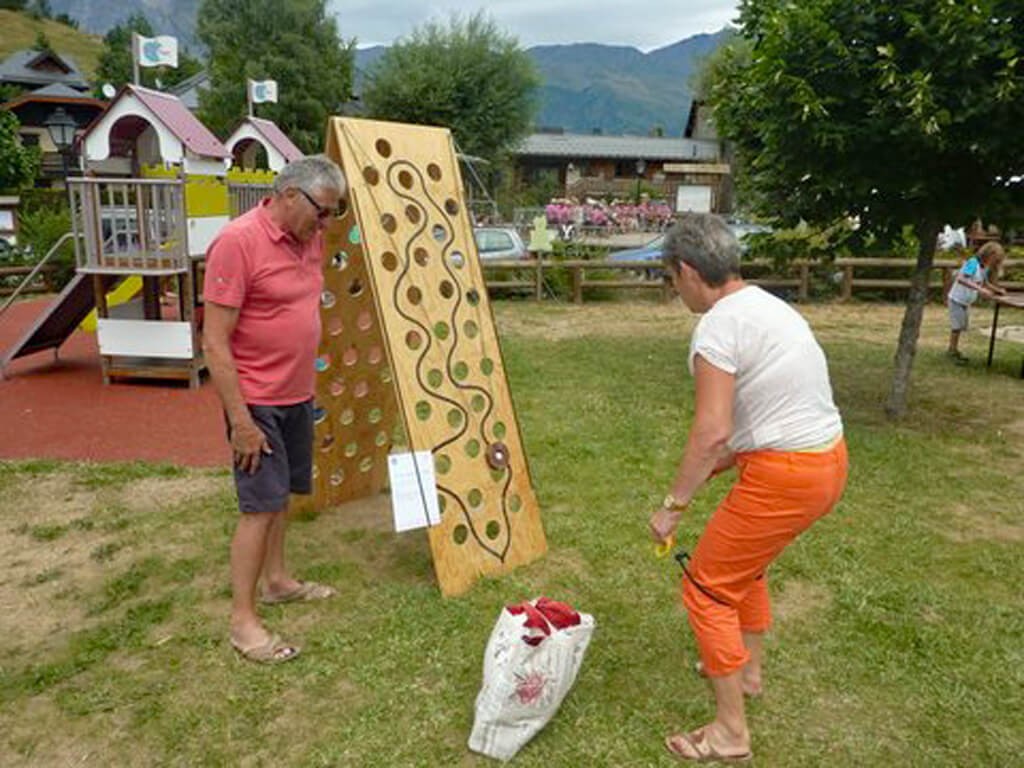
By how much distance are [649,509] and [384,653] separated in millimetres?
2062

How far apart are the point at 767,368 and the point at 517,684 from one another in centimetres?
122

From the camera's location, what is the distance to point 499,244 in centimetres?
1397

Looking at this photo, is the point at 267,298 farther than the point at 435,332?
No

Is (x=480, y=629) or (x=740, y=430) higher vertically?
(x=740, y=430)

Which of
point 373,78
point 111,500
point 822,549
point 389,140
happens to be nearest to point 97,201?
point 111,500

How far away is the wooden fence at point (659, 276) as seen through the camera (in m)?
13.5

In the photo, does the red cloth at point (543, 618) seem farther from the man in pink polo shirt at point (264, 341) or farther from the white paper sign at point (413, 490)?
the man in pink polo shirt at point (264, 341)

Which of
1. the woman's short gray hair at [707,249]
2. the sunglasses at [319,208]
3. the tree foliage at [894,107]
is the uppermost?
the tree foliage at [894,107]

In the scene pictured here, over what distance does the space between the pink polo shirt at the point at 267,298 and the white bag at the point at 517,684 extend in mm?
1180

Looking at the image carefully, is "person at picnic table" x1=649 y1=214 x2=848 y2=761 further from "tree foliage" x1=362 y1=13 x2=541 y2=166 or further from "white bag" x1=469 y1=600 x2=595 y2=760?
"tree foliage" x1=362 y1=13 x2=541 y2=166

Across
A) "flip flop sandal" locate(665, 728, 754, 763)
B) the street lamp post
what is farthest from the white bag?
the street lamp post

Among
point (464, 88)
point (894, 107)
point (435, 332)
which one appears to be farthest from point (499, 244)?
point (464, 88)

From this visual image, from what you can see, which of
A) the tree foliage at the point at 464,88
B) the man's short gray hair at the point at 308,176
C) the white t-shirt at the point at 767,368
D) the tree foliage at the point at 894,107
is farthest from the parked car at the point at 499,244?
the tree foliage at the point at 464,88

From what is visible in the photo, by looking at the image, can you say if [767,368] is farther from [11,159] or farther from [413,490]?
[11,159]
